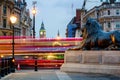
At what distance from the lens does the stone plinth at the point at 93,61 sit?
22778 mm

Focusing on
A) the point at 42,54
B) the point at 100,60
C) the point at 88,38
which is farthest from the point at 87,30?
the point at 42,54

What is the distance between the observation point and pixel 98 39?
925 inches

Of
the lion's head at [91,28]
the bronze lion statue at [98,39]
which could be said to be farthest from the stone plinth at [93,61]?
the lion's head at [91,28]

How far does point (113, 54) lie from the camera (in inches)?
901

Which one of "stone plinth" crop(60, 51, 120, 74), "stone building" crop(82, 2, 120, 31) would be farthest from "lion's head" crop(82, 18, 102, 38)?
"stone building" crop(82, 2, 120, 31)

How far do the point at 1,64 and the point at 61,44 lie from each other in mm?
23591

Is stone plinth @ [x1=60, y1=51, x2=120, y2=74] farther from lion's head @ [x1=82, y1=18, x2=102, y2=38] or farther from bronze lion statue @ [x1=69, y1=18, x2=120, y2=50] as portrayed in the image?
lion's head @ [x1=82, y1=18, x2=102, y2=38]

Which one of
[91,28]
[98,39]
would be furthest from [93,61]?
[91,28]

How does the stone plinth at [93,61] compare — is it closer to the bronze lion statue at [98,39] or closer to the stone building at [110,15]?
the bronze lion statue at [98,39]

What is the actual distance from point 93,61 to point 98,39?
1371 mm

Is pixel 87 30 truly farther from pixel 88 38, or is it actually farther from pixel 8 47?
pixel 8 47

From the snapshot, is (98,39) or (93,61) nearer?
(98,39)

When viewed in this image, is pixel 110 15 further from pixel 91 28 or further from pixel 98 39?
pixel 98 39

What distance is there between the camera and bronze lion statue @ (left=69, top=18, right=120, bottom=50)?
23.2 m
